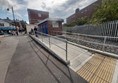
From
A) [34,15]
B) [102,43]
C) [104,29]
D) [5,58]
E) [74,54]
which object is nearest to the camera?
[74,54]

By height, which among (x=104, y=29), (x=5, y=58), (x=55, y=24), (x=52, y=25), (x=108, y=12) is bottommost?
(x=5, y=58)

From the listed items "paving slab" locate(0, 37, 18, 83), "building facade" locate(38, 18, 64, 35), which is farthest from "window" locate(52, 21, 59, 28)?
"paving slab" locate(0, 37, 18, 83)

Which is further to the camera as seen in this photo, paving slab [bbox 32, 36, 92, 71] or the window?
the window

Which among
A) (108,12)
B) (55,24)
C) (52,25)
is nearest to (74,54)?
(108,12)

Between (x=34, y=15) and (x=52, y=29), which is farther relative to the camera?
(x=34, y=15)

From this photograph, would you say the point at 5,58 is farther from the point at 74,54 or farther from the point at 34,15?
the point at 34,15

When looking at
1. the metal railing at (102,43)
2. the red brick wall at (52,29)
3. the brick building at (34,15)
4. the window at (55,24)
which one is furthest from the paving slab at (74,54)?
the brick building at (34,15)

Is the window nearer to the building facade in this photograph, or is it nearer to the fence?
the building facade

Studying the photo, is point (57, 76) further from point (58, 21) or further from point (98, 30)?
point (58, 21)

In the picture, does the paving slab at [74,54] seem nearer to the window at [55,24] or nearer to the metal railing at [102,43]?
the metal railing at [102,43]

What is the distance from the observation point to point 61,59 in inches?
156

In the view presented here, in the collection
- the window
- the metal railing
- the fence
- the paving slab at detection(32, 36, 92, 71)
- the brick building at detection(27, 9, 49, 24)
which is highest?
the brick building at detection(27, 9, 49, 24)

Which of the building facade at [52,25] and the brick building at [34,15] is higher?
the brick building at [34,15]

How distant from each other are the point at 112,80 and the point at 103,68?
69 centimetres
